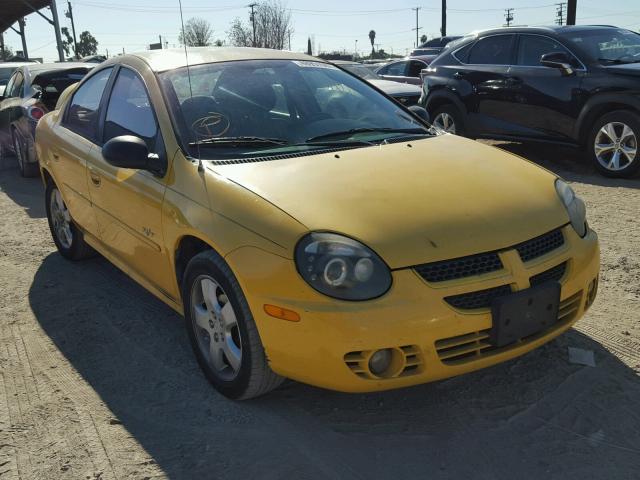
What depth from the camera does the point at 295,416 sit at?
2.85m

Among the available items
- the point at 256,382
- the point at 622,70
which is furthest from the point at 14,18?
the point at 256,382

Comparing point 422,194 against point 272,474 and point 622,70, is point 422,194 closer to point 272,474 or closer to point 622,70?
point 272,474

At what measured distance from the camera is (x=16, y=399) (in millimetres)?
3100

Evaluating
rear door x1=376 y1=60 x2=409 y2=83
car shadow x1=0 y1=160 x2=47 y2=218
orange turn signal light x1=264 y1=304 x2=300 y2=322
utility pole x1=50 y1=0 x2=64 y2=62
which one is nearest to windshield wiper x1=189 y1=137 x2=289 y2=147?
orange turn signal light x1=264 y1=304 x2=300 y2=322

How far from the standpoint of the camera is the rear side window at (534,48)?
25.7 ft

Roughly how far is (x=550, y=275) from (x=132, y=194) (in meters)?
2.20

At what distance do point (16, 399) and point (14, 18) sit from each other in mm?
44244

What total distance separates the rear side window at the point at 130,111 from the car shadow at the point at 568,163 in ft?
17.6

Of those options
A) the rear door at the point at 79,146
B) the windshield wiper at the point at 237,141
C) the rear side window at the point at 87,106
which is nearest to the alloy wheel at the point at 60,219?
the rear door at the point at 79,146

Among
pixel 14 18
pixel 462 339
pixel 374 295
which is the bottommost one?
pixel 462 339

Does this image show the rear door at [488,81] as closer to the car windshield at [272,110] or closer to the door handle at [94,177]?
the car windshield at [272,110]

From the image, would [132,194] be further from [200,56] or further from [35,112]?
[35,112]

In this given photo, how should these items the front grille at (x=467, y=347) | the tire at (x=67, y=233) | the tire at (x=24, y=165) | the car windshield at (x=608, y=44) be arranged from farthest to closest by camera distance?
the tire at (x=24, y=165), the car windshield at (x=608, y=44), the tire at (x=67, y=233), the front grille at (x=467, y=347)

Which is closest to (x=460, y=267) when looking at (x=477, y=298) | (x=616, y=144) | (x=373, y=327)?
(x=477, y=298)
